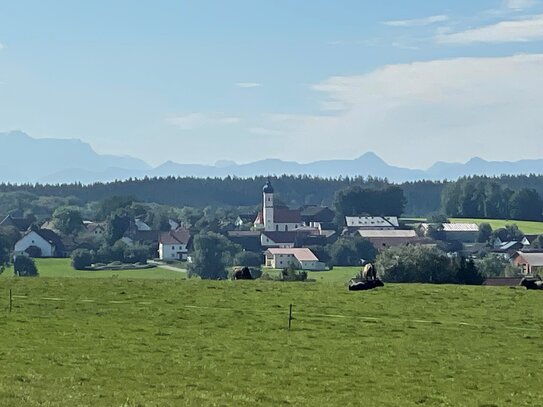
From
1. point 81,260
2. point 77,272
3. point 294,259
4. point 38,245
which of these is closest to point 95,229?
point 38,245

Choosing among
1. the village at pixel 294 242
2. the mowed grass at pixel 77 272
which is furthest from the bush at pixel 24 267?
the village at pixel 294 242

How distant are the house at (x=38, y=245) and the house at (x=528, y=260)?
63021 mm

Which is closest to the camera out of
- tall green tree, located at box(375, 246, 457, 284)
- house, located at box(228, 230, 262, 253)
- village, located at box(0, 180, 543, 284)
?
tall green tree, located at box(375, 246, 457, 284)

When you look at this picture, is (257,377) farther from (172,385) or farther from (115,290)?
(115,290)

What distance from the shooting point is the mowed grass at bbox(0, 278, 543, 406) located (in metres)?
19.6

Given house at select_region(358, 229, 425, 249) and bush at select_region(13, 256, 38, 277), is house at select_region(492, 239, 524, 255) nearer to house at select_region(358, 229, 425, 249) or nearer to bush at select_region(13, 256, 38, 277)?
house at select_region(358, 229, 425, 249)

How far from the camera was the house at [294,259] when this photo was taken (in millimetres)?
134875

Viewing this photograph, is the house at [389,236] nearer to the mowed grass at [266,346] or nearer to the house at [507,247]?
the house at [507,247]

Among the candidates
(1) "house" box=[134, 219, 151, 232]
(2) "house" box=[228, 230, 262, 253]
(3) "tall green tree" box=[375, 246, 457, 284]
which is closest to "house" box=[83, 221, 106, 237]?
(1) "house" box=[134, 219, 151, 232]

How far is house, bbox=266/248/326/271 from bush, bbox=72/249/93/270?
83.9 ft

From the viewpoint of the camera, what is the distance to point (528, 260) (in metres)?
117

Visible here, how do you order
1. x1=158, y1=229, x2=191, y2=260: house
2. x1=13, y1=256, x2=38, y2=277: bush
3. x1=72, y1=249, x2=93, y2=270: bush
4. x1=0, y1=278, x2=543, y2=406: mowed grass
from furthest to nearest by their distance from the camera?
x1=158, y1=229, x2=191, y2=260: house
x1=72, y1=249, x2=93, y2=270: bush
x1=13, y1=256, x2=38, y2=277: bush
x1=0, y1=278, x2=543, y2=406: mowed grass

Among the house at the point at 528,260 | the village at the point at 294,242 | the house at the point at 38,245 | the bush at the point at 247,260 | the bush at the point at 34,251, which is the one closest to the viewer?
the house at the point at 528,260

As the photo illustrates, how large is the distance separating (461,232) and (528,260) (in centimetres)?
6921
